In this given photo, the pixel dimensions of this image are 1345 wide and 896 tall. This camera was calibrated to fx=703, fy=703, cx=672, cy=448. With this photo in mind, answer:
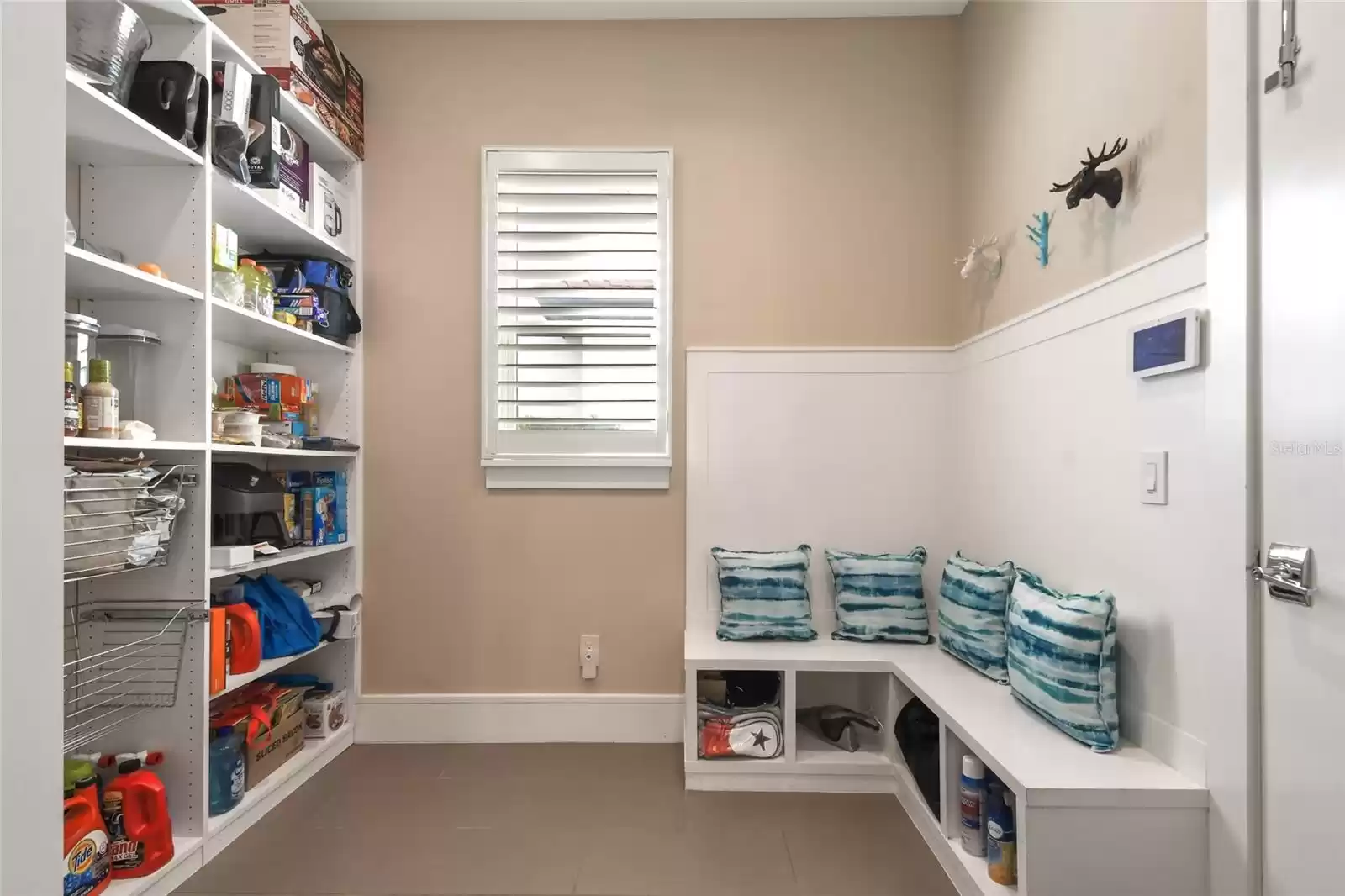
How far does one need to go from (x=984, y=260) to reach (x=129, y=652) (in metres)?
2.94

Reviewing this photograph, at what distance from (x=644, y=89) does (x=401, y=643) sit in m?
2.49

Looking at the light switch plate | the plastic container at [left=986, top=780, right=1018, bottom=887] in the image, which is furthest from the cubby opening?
the light switch plate

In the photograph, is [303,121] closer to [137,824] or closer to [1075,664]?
[137,824]

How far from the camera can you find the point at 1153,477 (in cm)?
166

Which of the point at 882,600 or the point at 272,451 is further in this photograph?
the point at 882,600

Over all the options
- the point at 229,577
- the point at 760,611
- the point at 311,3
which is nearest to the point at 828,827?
the point at 760,611

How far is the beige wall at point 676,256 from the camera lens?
114 inches

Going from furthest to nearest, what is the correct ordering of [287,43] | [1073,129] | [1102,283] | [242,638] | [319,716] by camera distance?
1. [319,716]
2. [287,43]
3. [242,638]
4. [1073,129]
5. [1102,283]

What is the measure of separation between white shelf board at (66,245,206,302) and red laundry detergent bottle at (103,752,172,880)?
1.25 metres

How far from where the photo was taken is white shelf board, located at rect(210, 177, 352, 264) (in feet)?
6.98

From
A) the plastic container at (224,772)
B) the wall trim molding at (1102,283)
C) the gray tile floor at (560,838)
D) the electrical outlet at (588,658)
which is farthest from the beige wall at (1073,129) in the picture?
the plastic container at (224,772)

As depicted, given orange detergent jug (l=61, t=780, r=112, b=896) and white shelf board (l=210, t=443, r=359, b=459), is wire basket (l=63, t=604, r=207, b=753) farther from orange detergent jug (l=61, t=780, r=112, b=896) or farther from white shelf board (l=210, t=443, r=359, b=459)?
white shelf board (l=210, t=443, r=359, b=459)

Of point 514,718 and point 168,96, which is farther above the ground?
point 168,96

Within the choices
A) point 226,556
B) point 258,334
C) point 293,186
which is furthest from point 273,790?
point 293,186
